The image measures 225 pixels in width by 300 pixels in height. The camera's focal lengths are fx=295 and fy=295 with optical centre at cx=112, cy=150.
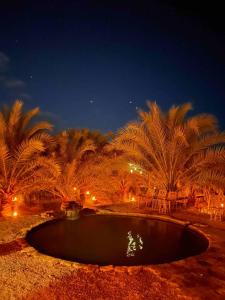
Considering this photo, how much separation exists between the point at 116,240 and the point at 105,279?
271 cm

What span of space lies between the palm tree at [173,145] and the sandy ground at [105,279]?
5220mm

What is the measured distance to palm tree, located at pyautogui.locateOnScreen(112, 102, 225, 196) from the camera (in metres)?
10.8

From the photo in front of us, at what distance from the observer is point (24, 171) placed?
9.97 meters

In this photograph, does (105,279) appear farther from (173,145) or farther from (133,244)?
(173,145)

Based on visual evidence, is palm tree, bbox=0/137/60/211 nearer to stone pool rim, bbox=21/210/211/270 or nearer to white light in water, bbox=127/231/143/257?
stone pool rim, bbox=21/210/211/270

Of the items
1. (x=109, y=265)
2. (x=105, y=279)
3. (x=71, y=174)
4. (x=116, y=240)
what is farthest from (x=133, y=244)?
(x=71, y=174)

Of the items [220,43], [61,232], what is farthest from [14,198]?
[220,43]

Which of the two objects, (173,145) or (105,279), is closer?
(105,279)

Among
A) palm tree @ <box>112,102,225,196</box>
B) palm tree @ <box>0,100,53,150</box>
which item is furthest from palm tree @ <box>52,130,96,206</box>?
palm tree @ <box>112,102,225,196</box>

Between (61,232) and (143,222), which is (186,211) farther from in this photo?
(61,232)

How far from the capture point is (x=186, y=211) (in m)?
10.3

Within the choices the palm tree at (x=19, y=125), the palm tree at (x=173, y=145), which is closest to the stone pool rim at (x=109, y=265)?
the palm tree at (x=173, y=145)

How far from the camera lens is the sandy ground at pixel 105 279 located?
14.1ft

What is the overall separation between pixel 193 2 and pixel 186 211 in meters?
7.77
